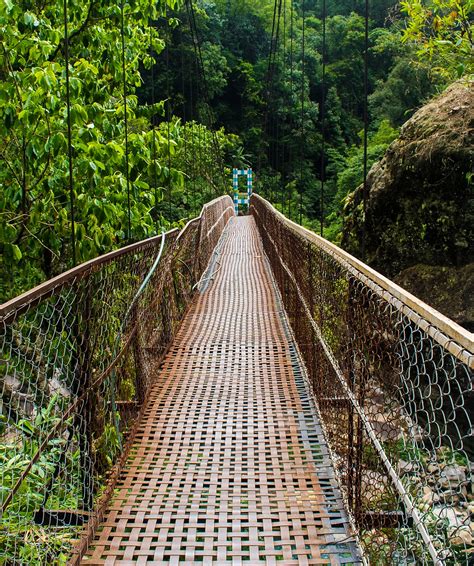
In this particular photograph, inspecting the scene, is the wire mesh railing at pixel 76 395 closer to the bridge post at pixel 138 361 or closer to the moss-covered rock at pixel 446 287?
the bridge post at pixel 138 361

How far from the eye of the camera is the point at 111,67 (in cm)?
360

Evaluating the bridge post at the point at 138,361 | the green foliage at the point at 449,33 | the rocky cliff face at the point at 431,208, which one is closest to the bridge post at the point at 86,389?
the bridge post at the point at 138,361

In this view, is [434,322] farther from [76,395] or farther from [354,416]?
[76,395]

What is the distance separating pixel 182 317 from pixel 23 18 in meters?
2.06

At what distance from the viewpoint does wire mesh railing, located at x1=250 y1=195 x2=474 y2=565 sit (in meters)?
0.94

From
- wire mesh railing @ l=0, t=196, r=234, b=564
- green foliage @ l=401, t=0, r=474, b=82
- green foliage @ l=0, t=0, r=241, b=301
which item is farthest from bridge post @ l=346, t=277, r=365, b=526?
green foliage @ l=401, t=0, r=474, b=82

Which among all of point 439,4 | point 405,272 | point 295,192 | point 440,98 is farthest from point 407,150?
point 295,192

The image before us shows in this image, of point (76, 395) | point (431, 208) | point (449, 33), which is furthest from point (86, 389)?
point (431, 208)

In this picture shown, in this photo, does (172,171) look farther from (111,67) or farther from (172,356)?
(172,356)

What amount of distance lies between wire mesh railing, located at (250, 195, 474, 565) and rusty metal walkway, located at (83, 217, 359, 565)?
10 centimetres

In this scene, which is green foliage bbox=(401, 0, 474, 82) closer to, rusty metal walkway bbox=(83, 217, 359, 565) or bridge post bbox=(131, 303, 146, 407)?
rusty metal walkway bbox=(83, 217, 359, 565)

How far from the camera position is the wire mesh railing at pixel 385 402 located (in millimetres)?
938

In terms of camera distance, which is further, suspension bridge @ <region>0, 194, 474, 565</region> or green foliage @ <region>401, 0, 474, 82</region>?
green foliage @ <region>401, 0, 474, 82</region>

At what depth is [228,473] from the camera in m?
1.99
